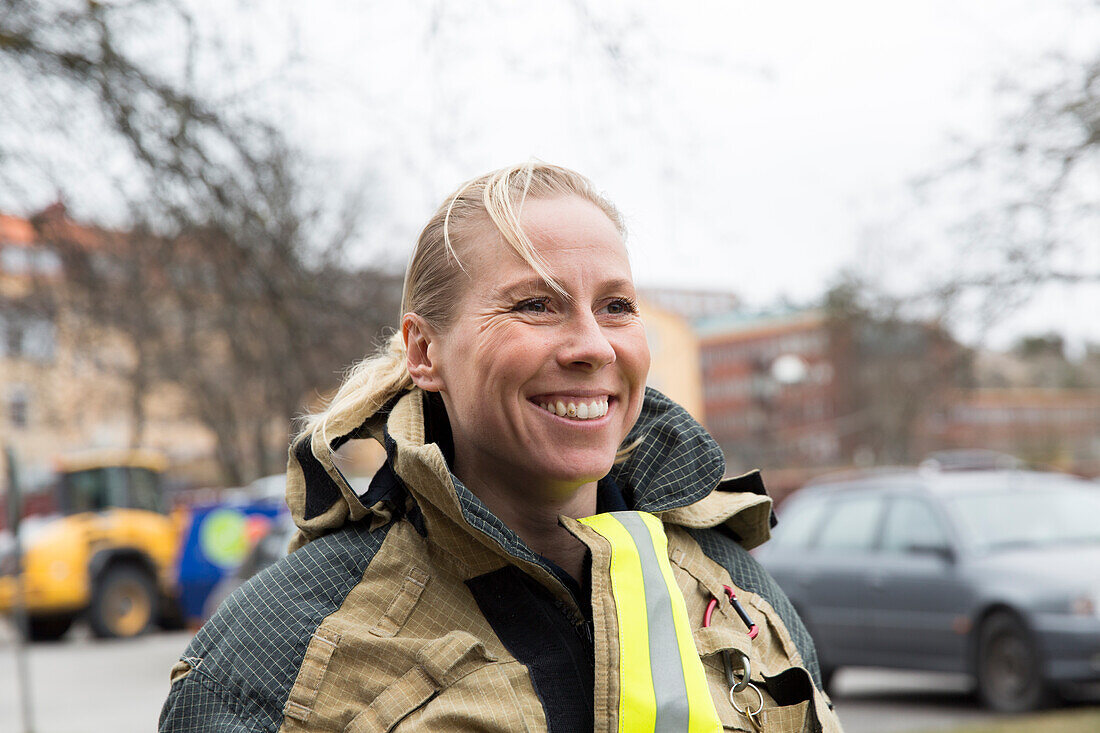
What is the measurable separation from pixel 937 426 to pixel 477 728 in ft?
177

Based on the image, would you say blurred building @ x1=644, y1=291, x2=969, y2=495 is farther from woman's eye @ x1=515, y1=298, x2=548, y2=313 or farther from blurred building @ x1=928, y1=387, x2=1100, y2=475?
woman's eye @ x1=515, y1=298, x2=548, y2=313

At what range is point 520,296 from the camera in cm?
189

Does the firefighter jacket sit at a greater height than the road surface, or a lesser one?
greater

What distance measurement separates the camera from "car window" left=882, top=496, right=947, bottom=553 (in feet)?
30.2

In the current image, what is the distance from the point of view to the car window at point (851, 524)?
9.87 m

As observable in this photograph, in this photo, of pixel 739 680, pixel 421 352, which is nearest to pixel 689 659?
pixel 739 680

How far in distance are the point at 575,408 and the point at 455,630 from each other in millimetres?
375

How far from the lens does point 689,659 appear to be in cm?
179

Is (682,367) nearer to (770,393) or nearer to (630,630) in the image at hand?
(770,393)

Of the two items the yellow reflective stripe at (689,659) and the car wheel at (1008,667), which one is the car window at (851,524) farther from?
the yellow reflective stripe at (689,659)

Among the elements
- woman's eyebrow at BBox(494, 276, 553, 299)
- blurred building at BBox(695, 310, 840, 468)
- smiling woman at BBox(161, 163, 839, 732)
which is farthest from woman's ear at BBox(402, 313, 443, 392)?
blurred building at BBox(695, 310, 840, 468)

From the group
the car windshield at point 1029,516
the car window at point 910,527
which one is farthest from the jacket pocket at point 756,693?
the car window at point 910,527

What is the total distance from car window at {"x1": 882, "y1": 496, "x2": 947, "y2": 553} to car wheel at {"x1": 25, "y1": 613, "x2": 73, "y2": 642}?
14.5 meters

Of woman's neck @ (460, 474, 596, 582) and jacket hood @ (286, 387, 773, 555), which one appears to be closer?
jacket hood @ (286, 387, 773, 555)
